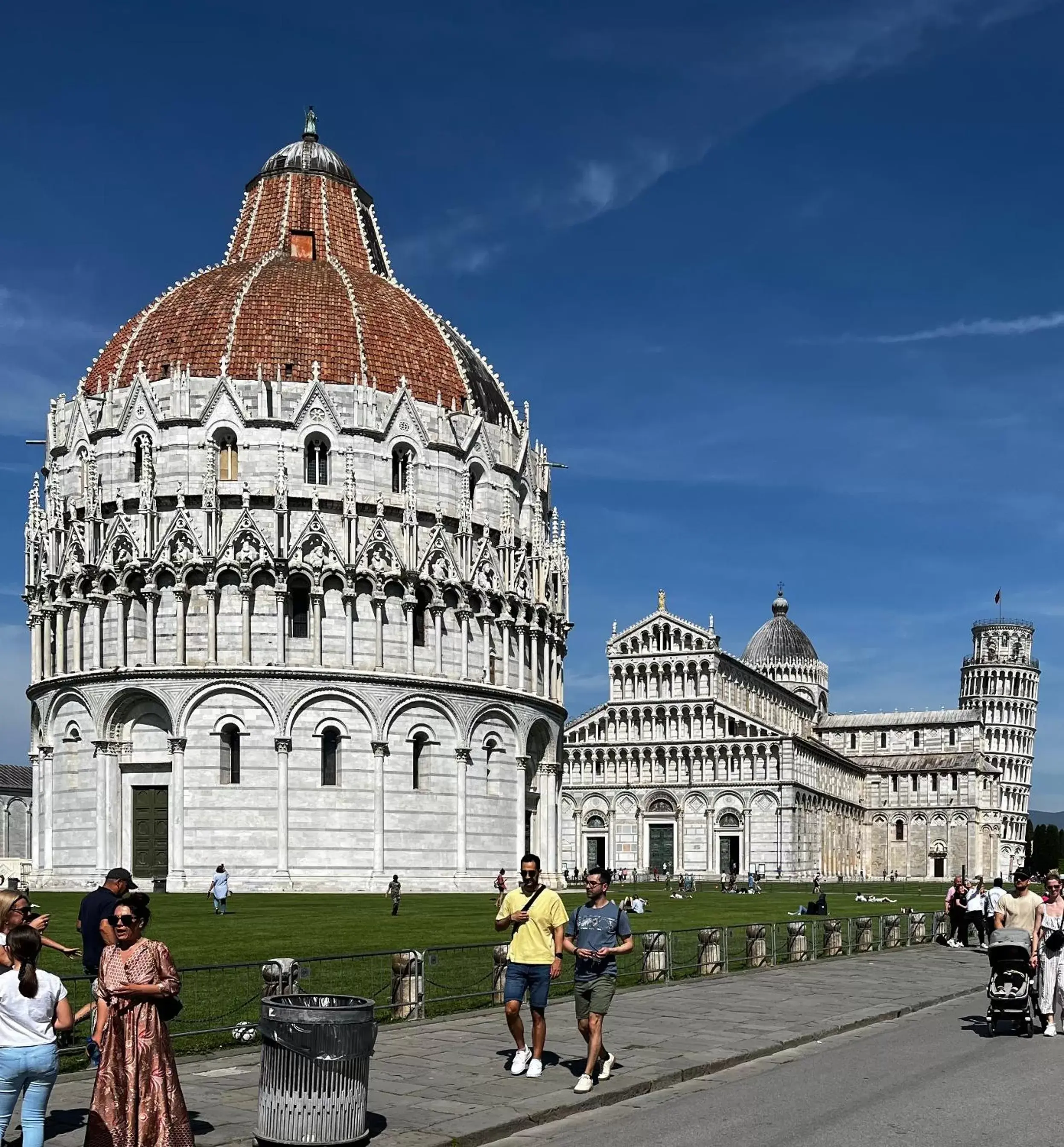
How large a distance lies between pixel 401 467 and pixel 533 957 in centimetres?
4791

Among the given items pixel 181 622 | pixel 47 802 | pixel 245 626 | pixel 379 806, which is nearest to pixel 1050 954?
pixel 379 806

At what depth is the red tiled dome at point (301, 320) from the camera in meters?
61.8

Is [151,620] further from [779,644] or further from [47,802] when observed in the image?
[779,644]

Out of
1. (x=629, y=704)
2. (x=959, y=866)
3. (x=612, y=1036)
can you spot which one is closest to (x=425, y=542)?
(x=612, y=1036)

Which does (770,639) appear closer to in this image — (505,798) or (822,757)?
(822,757)

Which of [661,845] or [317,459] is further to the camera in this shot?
[661,845]

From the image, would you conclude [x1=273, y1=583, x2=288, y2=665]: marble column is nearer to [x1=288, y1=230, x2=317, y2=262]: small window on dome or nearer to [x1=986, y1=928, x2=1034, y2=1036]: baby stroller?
[x1=288, y1=230, x2=317, y2=262]: small window on dome

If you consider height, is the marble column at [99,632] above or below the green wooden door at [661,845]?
above

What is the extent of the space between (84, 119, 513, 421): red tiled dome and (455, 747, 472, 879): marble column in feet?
49.4

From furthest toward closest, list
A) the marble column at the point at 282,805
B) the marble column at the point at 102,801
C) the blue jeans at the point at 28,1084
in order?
the marble column at the point at 102,801 < the marble column at the point at 282,805 < the blue jeans at the point at 28,1084

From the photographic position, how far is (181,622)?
57.7m

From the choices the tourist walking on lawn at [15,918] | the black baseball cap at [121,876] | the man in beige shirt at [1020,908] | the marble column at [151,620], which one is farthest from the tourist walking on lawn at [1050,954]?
the marble column at [151,620]

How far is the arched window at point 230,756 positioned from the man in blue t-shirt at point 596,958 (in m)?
44.2

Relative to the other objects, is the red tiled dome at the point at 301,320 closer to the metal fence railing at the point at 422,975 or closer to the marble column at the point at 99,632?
the marble column at the point at 99,632
